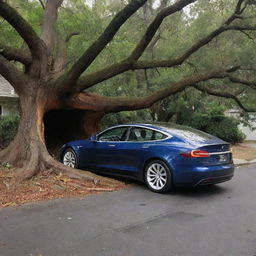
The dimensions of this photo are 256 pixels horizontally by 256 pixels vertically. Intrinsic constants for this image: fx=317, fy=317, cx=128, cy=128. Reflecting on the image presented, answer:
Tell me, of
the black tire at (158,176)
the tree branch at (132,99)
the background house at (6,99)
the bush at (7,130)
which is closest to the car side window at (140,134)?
the black tire at (158,176)

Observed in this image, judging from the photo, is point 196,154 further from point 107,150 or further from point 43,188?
point 43,188

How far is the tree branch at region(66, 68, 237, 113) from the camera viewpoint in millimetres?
11477

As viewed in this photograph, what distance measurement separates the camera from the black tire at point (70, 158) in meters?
9.49

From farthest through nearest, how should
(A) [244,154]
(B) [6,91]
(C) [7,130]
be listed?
(B) [6,91], (A) [244,154], (C) [7,130]

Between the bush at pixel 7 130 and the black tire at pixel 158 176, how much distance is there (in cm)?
848

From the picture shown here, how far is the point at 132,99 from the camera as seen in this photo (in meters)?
11.9

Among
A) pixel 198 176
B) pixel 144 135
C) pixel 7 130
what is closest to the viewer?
pixel 198 176

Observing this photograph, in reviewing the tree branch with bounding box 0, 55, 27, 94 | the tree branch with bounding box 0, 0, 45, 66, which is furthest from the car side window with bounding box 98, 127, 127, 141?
the tree branch with bounding box 0, 0, 45, 66

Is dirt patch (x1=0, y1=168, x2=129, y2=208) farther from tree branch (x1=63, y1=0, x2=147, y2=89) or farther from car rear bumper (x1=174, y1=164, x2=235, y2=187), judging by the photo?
tree branch (x1=63, y1=0, x2=147, y2=89)

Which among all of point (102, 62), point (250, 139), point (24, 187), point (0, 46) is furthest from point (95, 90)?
point (250, 139)

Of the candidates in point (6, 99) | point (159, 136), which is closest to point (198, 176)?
point (159, 136)

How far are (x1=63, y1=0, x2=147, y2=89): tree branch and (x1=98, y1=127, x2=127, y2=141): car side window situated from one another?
6.89 ft

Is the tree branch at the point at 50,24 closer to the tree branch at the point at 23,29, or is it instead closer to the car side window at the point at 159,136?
the tree branch at the point at 23,29

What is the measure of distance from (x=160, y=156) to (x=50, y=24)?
24.2 ft
